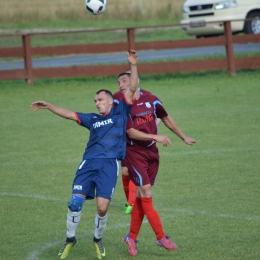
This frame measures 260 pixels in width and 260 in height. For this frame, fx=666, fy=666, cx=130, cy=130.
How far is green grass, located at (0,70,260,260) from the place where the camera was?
7633 mm

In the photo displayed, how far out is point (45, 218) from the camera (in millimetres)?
8867

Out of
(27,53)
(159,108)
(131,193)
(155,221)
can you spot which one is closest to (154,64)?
(27,53)

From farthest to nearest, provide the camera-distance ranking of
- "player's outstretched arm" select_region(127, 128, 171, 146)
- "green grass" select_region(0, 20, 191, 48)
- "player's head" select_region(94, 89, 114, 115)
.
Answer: "green grass" select_region(0, 20, 191, 48) → "player's head" select_region(94, 89, 114, 115) → "player's outstretched arm" select_region(127, 128, 171, 146)

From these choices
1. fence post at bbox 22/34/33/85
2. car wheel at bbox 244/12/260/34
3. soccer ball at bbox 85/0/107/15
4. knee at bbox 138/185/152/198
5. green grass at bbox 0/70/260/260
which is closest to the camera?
knee at bbox 138/185/152/198

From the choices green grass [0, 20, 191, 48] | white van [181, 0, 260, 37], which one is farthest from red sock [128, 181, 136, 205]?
green grass [0, 20, 191, 48]

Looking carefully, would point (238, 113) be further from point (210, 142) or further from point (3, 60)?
point (3, 60)

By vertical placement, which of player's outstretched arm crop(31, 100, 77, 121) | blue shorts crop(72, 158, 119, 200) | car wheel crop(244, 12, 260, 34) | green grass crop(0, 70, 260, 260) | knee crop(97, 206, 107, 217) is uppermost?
car wheel crop(244, 12, 260, 34)

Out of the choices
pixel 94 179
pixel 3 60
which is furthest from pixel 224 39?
pixel 94 179

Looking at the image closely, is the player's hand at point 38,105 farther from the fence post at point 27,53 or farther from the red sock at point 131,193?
the fence post at point 27,53

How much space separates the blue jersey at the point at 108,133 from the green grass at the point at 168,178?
114 centimetres

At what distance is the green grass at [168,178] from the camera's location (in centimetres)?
763

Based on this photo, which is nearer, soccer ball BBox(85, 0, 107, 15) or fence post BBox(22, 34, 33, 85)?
soccer ball BBox(85, 0, 107, 15)

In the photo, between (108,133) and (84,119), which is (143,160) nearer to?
(108,133)

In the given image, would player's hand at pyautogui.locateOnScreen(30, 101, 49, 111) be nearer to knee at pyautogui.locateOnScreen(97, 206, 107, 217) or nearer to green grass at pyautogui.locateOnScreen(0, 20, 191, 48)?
knee at pyautogui.locateOnScreen(97, 206, 107, 217)
